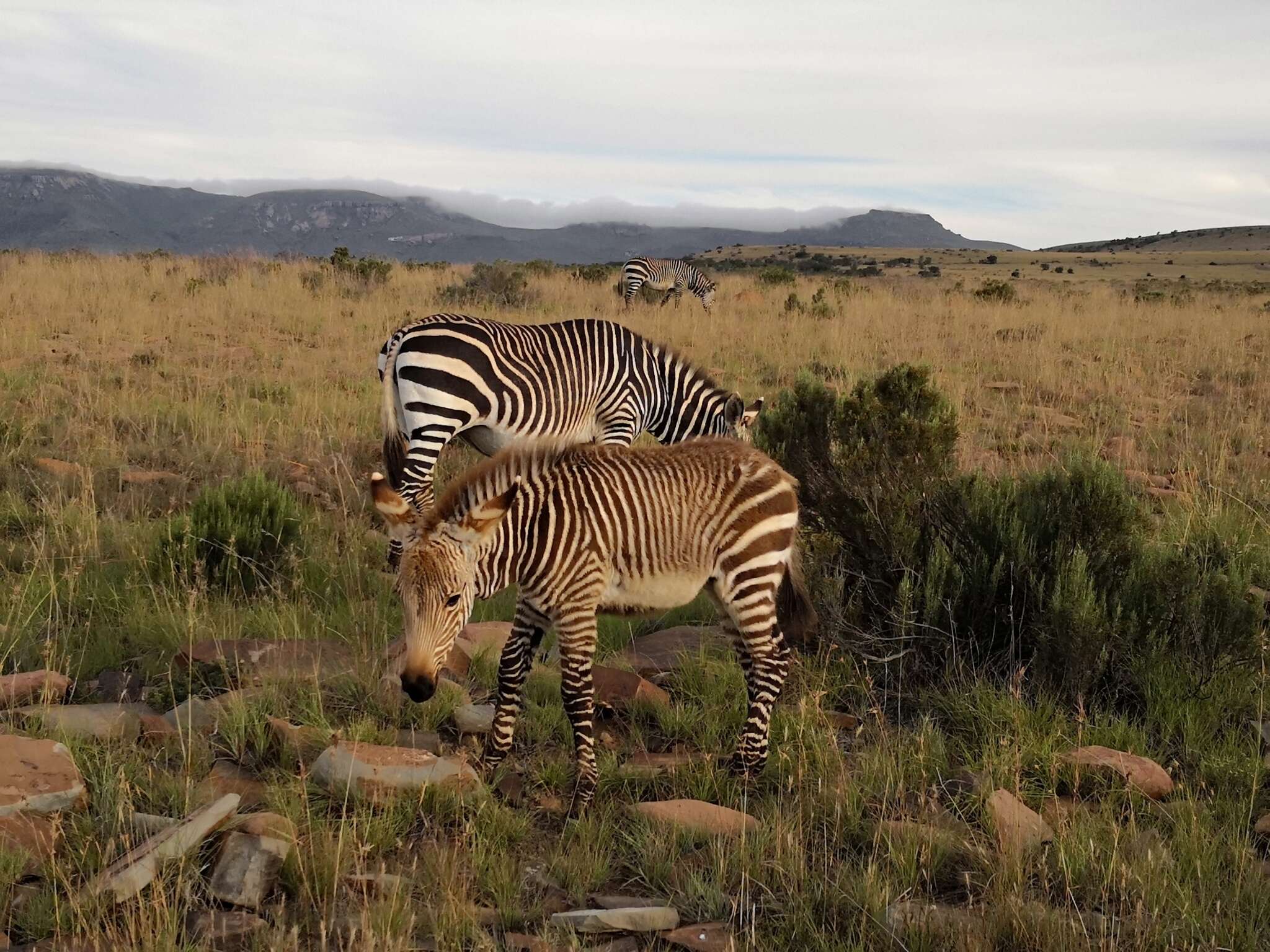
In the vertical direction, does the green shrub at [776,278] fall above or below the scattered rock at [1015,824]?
above

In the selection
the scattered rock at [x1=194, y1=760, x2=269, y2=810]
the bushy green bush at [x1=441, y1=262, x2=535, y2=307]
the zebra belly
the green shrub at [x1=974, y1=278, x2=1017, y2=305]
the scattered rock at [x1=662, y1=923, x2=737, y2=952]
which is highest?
the green shrub at [x1=974, y1=278, x2=1017, y2=305]

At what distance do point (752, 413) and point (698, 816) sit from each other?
499 cm

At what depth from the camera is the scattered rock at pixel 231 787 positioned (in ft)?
12.9

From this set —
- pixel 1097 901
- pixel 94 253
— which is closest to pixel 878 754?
pixel 1097 901

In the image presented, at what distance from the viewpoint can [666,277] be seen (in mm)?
27156

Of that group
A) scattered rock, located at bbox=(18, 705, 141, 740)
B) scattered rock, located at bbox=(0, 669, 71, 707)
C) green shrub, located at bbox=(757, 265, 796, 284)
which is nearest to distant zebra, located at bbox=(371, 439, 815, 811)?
scattered rock, located at bbox=(18, 705, 141, 740)

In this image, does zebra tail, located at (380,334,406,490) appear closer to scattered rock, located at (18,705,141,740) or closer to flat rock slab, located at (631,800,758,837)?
scattered rock, located at (18,705,141,740)

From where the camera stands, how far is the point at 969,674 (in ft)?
17.7

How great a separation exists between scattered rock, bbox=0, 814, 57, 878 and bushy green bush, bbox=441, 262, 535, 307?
15.7 meters

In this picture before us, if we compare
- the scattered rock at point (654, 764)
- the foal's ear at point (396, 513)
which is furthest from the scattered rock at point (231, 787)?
the scattered rock at point (654, 764)

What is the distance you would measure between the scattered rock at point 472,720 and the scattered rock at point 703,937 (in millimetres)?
1766

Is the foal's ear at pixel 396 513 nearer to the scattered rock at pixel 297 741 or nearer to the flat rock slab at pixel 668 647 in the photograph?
the scattered rock at pixel 297 741

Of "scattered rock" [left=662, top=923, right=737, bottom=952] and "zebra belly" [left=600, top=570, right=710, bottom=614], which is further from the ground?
"zebra belly" [left=600, top=570, right=710, bottom=614]

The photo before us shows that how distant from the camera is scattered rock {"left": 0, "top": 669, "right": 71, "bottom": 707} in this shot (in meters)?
4.64
